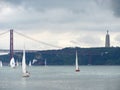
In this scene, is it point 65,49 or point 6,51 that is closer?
point 6,51

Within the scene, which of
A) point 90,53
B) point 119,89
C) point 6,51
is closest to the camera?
point 119,89

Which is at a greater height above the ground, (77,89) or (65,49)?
(65,49)

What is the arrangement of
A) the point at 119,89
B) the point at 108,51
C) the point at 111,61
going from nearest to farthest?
the point at 119,89 < the point at 108,51 < the point at 111,61

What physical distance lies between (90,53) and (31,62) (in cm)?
3170

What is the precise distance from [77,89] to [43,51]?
3436 inches

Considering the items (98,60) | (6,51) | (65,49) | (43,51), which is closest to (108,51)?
(98,60)

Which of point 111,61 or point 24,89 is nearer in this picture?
point 24,89

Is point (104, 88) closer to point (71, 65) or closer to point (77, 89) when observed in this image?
point (77, 89)

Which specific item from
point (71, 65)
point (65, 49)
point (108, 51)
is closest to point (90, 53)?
point (65, 49)

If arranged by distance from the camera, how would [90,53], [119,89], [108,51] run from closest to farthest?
1. [119,89]
2. [90,53]
3. [108,51]

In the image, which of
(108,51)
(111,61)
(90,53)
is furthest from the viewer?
(111,61)

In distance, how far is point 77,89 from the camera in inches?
2315

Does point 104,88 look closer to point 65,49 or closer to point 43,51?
point 43,51

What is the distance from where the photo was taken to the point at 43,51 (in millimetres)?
145750
